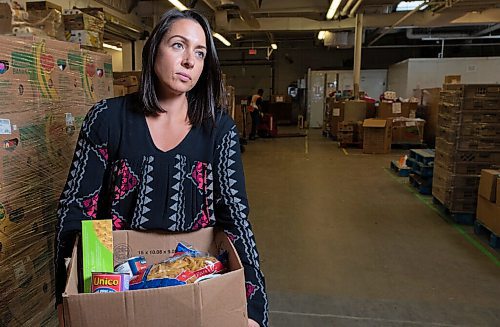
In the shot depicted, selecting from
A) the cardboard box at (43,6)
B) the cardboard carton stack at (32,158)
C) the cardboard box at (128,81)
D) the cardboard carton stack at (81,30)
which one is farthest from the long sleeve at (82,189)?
the cardboard box at (128,81)

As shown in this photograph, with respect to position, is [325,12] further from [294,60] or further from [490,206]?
[294,60]

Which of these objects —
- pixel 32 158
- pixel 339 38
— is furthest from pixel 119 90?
pixel 339 38

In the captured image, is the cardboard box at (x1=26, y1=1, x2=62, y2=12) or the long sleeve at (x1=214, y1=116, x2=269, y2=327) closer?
the long sleeve at (x1=214, y1=116, x2=269, y2=327)

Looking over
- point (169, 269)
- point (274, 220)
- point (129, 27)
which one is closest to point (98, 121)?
point (169, 269)

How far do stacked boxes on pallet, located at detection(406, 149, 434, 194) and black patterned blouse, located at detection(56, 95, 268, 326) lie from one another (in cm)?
480

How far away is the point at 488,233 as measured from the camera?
394 cm

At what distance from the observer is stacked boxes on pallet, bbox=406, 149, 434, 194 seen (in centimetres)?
537

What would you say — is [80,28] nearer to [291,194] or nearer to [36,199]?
[36,199]

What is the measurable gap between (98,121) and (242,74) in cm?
1754

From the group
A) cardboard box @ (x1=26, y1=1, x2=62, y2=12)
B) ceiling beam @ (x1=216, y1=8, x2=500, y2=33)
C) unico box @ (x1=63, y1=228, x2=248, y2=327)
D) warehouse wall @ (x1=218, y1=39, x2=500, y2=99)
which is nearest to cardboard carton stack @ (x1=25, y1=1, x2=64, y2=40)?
cardboard box @ (x1=26, y1=1, x2=62, y2=12)

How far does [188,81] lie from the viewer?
110 cm

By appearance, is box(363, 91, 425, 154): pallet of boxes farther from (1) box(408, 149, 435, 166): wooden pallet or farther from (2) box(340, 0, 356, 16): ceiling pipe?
(1) box(408, 149, 435, 166): wooden pallet

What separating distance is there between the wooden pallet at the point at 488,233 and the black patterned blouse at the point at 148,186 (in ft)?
10.8

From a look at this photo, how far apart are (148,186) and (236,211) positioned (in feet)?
0.79
